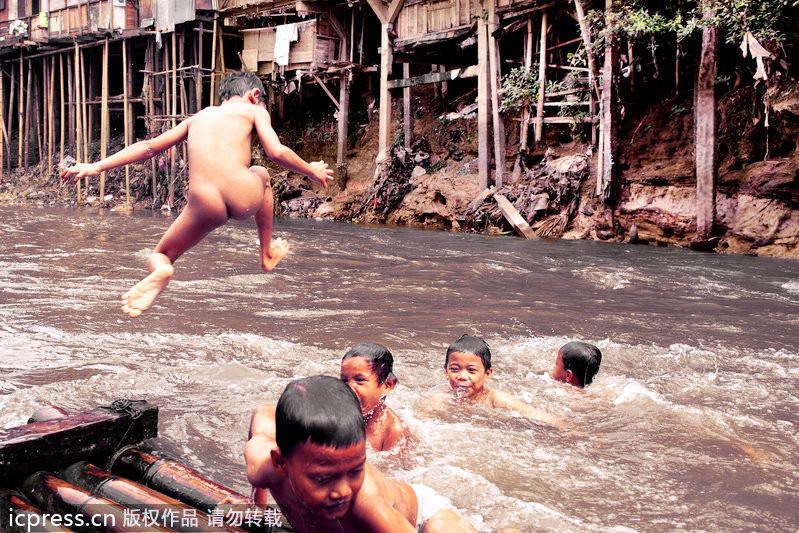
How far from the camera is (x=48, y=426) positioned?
9.51 ft

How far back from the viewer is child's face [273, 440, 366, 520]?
2020mm

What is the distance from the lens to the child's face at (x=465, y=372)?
14.7ft

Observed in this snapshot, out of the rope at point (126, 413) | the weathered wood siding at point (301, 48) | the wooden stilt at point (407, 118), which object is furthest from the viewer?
the weathered wood siding at point (301, 48)

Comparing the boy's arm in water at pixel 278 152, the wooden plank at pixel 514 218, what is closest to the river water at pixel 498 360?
the boy's arm in water at pixel 278 152

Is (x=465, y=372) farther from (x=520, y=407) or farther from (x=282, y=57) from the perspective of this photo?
(x=282, y=57)

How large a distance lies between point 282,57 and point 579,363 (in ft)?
63.3

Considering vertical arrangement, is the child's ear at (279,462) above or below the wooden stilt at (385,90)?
below

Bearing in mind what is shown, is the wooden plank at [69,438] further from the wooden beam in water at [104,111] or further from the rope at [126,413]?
the wooden beam in water at [104,111]

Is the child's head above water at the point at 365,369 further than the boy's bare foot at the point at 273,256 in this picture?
No

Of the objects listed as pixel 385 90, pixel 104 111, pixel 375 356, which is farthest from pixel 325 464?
pixel 104 111

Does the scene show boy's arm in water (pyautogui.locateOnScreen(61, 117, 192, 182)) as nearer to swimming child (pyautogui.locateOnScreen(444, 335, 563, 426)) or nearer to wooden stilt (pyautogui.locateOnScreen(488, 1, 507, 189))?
swimming child (pyautogui.locateOnScreen(444, 335, 563, 426))

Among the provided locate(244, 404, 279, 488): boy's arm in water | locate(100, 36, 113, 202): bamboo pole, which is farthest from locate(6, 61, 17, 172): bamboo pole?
locate(244, 404, 279, 488): boy's arm in water

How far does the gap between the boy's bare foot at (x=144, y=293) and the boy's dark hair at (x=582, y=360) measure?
2.88 meters

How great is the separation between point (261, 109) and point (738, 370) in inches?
159
